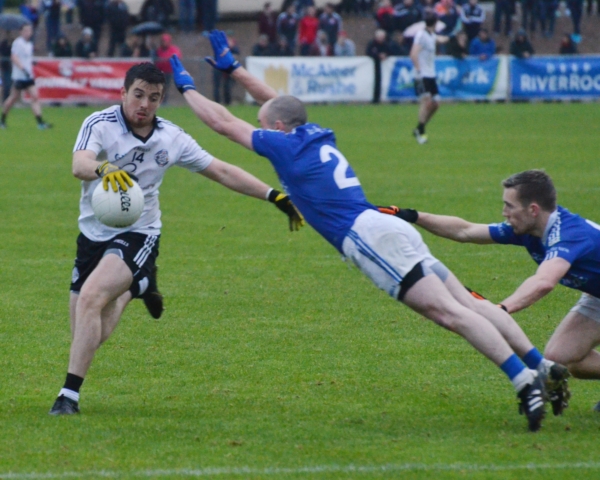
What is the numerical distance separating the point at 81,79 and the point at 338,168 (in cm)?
2405

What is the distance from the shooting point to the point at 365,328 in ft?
25.9

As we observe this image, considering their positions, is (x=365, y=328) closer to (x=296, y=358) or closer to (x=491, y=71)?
(x=296, y=358)

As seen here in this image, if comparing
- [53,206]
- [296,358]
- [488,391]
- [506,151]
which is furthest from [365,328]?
[506,151]

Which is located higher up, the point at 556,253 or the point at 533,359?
the point at 556,253

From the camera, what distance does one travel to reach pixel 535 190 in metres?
5.62

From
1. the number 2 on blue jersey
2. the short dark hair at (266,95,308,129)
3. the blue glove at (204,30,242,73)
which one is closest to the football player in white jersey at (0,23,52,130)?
the blue glove at (204,30,242,73)

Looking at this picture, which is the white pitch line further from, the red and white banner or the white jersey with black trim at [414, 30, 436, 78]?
the red and white banner

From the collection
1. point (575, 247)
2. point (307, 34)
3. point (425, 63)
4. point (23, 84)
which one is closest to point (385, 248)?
point (575, 247)

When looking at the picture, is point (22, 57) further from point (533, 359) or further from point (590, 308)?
point (533, 359)

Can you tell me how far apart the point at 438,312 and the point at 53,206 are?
9.31 m

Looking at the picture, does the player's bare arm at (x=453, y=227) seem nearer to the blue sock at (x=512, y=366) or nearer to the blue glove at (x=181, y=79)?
the blue sock at (x=512, y=366)

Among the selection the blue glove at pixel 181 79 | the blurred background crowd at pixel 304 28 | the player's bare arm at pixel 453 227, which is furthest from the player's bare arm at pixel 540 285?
the blurred background crowd at pixel 304 28

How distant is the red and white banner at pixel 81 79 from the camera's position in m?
28.1

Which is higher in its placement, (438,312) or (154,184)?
(154,184)
